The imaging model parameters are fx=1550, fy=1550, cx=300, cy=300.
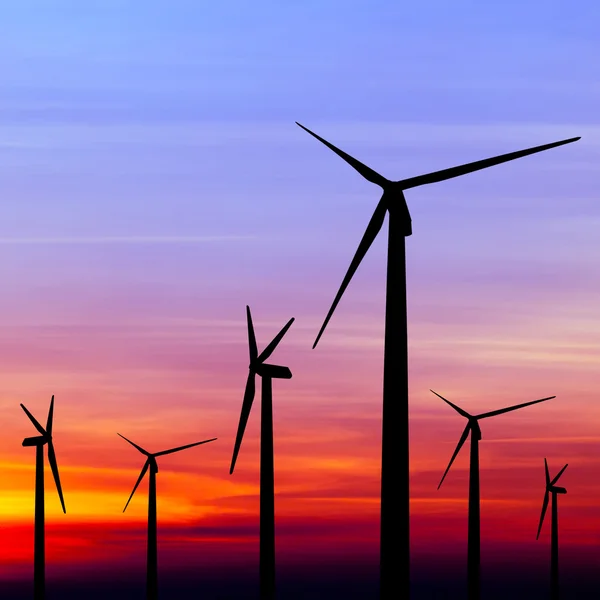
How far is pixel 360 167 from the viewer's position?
188 ft

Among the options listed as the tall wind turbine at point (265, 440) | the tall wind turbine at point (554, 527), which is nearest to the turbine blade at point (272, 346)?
the tall wind turbine at point (265, 440)

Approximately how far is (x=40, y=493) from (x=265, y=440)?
3006 centimetres

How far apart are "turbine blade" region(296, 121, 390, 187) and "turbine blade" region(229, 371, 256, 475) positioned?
2452 centimetres

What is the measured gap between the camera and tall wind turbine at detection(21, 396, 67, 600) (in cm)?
9862

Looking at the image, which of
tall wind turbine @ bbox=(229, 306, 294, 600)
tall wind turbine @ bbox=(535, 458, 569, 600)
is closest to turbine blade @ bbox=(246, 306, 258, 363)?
tall wind turbine @ bbox=(229, 306, 294, 600)

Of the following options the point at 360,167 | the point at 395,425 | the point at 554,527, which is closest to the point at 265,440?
the point at 360,167

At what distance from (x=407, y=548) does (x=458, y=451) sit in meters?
53.6

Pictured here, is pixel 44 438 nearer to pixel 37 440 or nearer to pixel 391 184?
pixel 37 440

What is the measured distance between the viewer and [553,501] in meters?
137

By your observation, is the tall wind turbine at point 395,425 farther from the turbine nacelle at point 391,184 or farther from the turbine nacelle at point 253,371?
the turbine nacelle at point 253,371

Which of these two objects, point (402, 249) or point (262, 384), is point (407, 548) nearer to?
point (402, 249)

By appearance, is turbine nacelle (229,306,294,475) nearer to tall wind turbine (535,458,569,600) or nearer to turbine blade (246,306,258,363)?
turbine blade (246,306,258,363)

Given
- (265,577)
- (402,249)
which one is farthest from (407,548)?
(265,577)

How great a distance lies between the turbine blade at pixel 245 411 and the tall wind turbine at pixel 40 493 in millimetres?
24074
